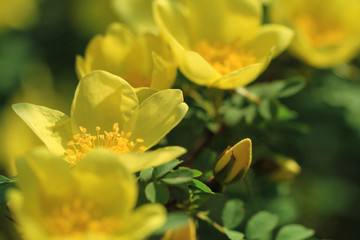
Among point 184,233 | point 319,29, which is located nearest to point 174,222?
point 184,233

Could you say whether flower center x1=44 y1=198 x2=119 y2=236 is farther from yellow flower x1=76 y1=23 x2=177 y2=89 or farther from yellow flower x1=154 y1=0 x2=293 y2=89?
yellow flower x1=154 y1=0 x2=293 y2=89

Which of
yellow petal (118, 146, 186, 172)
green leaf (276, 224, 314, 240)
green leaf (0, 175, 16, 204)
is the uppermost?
yellow petal (118, 146, 186, 172)

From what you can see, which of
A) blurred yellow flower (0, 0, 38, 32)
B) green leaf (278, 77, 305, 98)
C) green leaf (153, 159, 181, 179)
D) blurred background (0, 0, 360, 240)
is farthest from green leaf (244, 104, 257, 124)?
blurred yellow flower (0, 0, 38, 32)

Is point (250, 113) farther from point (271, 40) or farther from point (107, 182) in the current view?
point (107, 182)

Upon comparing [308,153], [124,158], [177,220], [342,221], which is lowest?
[342,221]

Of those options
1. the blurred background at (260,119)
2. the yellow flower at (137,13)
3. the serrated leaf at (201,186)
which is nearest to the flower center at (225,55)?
the blurred background at (260,119)

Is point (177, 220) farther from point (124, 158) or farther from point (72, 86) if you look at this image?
point (72, 86)

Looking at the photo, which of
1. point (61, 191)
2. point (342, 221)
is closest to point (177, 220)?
point (61, 191)
